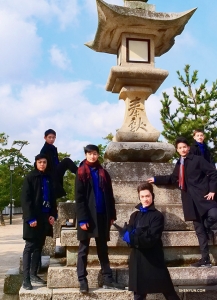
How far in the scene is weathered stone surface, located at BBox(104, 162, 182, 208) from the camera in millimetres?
4996

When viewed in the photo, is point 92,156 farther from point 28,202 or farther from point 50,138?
point 50,138

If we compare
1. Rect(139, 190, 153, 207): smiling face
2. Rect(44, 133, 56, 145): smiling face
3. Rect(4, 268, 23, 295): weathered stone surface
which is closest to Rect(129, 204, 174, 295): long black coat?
Rect(139, 190, 153, 207): smiling face

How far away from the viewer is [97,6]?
213 inches

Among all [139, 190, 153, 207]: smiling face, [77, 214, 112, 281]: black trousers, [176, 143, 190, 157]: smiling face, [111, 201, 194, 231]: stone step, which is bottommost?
[77, 214, 112, 281]: black trousers

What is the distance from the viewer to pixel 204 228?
4336mm

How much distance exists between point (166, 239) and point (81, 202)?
1278 mm

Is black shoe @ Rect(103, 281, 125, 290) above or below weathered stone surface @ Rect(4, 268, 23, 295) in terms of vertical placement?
above

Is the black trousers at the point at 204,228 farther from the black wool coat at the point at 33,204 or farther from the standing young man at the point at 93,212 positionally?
the black wool coat at the point at 33,204

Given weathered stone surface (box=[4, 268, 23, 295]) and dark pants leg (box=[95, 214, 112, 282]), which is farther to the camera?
weathered stone surface (box=[4, 268, 23, 295])

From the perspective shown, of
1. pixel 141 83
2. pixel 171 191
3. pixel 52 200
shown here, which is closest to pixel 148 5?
pixel 141 83

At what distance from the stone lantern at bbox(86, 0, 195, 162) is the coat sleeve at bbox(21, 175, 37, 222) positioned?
5.28 ft

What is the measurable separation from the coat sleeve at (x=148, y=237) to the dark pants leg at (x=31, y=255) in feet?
4.75

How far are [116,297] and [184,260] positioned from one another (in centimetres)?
110

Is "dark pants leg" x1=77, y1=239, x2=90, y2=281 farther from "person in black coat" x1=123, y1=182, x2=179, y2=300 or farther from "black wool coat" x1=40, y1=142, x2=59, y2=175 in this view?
"black wool coat" x1=40, y1=142, x2=59, y2=175
